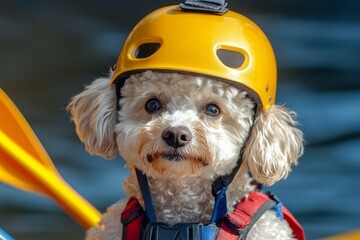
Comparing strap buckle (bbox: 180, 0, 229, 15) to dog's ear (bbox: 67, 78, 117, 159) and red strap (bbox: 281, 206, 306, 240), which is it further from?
red strap (bbox: 281, 206, 306, 240)

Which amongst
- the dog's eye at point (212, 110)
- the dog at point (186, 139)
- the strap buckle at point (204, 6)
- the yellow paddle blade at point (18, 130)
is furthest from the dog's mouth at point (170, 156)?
the yellow paddle blade at point (18, 130)

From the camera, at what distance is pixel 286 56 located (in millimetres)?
2436

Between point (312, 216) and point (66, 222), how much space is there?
25.9 inches

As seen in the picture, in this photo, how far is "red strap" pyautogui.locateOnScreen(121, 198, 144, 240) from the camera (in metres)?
1.60

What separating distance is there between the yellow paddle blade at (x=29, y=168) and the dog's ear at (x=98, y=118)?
0.48m

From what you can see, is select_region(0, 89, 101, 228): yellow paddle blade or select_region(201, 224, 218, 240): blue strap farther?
select_region(0, 89, 101, 228): yellow paddle blade

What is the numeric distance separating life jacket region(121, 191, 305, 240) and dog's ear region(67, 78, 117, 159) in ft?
0.38

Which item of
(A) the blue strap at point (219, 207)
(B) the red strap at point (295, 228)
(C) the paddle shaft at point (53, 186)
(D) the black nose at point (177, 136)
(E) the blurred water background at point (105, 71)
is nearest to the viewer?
(D) the black nose at point (177, 136)

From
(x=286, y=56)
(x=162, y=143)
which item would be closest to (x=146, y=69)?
(x=162, y=143)

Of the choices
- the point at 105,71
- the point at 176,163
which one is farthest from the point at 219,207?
the point at 105,71

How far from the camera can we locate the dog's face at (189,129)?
4.99 feet

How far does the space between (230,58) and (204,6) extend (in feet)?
0.35

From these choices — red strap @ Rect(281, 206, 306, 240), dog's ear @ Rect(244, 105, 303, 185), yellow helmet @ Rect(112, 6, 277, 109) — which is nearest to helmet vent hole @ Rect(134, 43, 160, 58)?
yellow helmet @ Rect(112, 6, 277, 109)

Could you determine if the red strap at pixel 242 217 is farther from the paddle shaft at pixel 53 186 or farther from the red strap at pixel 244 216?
the paddle shaft at pixel 53 186
